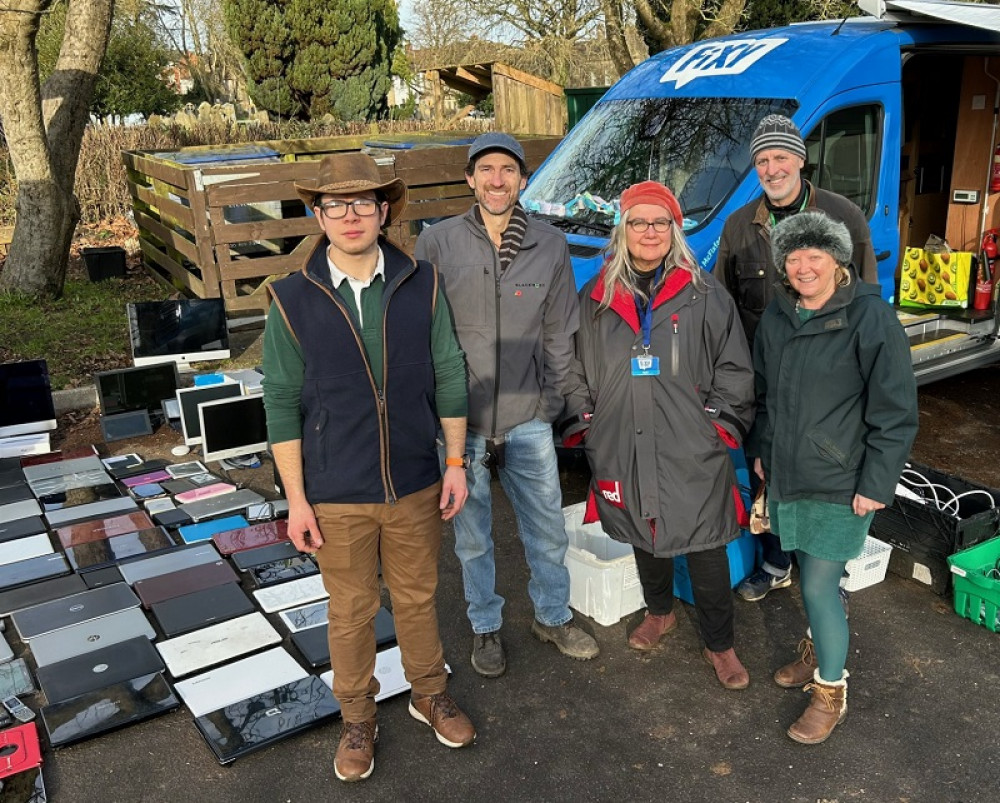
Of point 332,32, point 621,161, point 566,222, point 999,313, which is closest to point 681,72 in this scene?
point 621,161

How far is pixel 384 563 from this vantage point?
320 centimetres

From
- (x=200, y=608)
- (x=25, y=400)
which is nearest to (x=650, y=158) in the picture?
(x=200, y=608)

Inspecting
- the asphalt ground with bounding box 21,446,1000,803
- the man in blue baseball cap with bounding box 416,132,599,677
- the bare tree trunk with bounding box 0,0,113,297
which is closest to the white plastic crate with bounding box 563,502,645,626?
the asphalt ground with bounding box 21,446,1000,803

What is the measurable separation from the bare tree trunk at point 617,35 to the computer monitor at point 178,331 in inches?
390

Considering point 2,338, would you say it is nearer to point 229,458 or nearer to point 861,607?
point 229,458

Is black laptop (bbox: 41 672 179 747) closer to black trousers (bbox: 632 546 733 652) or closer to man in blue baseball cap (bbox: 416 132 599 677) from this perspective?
man in blue baseball cap (bbox: 416 132 599 677)

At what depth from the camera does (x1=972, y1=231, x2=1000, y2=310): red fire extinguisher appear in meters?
6.59

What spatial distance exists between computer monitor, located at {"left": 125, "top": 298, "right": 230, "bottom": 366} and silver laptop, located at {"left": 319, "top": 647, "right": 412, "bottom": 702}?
13.5ft

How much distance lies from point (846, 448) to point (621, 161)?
3.00 metres

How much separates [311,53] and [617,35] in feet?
41.7

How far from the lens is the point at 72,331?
29.7 ft

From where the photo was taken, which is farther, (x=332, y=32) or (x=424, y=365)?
(x=332, y=32)

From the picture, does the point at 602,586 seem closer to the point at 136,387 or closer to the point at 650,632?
the point at 650,632

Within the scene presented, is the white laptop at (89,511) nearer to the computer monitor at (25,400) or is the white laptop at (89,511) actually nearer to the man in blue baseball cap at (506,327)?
the computer monitor at (25,400)
